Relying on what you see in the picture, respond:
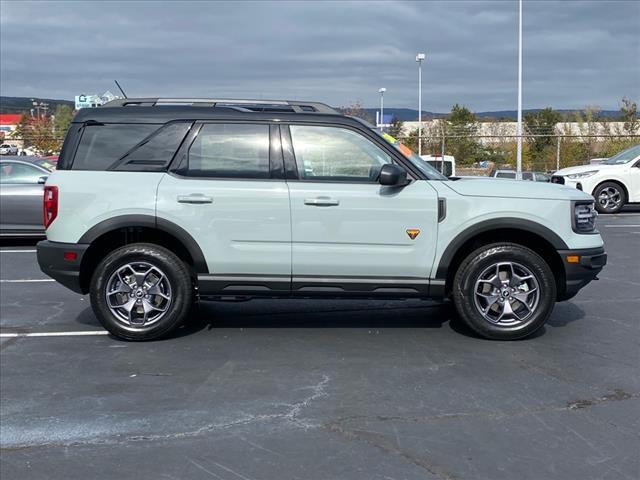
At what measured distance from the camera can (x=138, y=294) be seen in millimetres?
6227

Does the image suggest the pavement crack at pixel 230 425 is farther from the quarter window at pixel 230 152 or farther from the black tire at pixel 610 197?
the black tire at pixel 610 197

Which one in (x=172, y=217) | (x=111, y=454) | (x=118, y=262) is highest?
(x=172, y=217)

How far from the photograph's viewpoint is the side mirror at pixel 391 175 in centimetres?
592

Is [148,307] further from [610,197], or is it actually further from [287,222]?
[610,197]

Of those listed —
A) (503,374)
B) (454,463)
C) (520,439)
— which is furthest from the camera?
(503,374)

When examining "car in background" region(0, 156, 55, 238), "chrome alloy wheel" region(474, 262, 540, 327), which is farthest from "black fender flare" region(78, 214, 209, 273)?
"car in background" region(0, 156, 55, 238)

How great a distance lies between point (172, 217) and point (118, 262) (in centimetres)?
59

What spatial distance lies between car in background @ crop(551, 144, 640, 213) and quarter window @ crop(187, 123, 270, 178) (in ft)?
39.9

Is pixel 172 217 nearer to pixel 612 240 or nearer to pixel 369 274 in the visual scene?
pixel 369 274

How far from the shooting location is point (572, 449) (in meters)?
4.00

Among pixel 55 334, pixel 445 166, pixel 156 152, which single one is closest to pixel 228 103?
pixel 156 152

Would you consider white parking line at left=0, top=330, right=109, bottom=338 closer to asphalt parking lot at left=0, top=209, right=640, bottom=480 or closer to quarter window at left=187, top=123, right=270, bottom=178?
asphalt parking lot at left=0, top=209, right=640, bottom=480

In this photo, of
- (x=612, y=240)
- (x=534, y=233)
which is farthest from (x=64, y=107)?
(x=534, y=233)

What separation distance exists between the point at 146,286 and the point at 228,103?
1.79m
